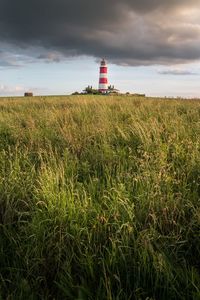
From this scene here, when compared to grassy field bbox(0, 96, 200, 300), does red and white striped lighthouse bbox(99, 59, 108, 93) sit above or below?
above

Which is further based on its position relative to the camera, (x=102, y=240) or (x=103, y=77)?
(x=103, y=77)

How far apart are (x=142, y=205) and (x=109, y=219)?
355 mm

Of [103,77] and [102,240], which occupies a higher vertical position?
[103,77]

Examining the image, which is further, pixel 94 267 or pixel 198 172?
pixel 198 172

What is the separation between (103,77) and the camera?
47062 millimetres

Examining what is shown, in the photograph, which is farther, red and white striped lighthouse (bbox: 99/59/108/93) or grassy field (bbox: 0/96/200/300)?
red and white striped lighthouse (bbox: 99/59/108/93)

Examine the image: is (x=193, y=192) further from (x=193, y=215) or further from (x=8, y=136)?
(x=8, y=136)

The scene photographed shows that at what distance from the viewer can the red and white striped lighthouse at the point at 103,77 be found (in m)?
45.7

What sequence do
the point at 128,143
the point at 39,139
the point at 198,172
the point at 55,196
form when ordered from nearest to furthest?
the point at 55,196, the point at 198,172, the point at 128,143, the point at 39,139

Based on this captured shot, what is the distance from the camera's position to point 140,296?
88.4 inches

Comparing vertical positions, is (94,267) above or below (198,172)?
below

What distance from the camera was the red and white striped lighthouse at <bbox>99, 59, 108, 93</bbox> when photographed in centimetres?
4566

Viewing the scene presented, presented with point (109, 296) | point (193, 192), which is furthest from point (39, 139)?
point (109, 296)

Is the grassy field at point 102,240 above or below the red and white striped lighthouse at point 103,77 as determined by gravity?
below
